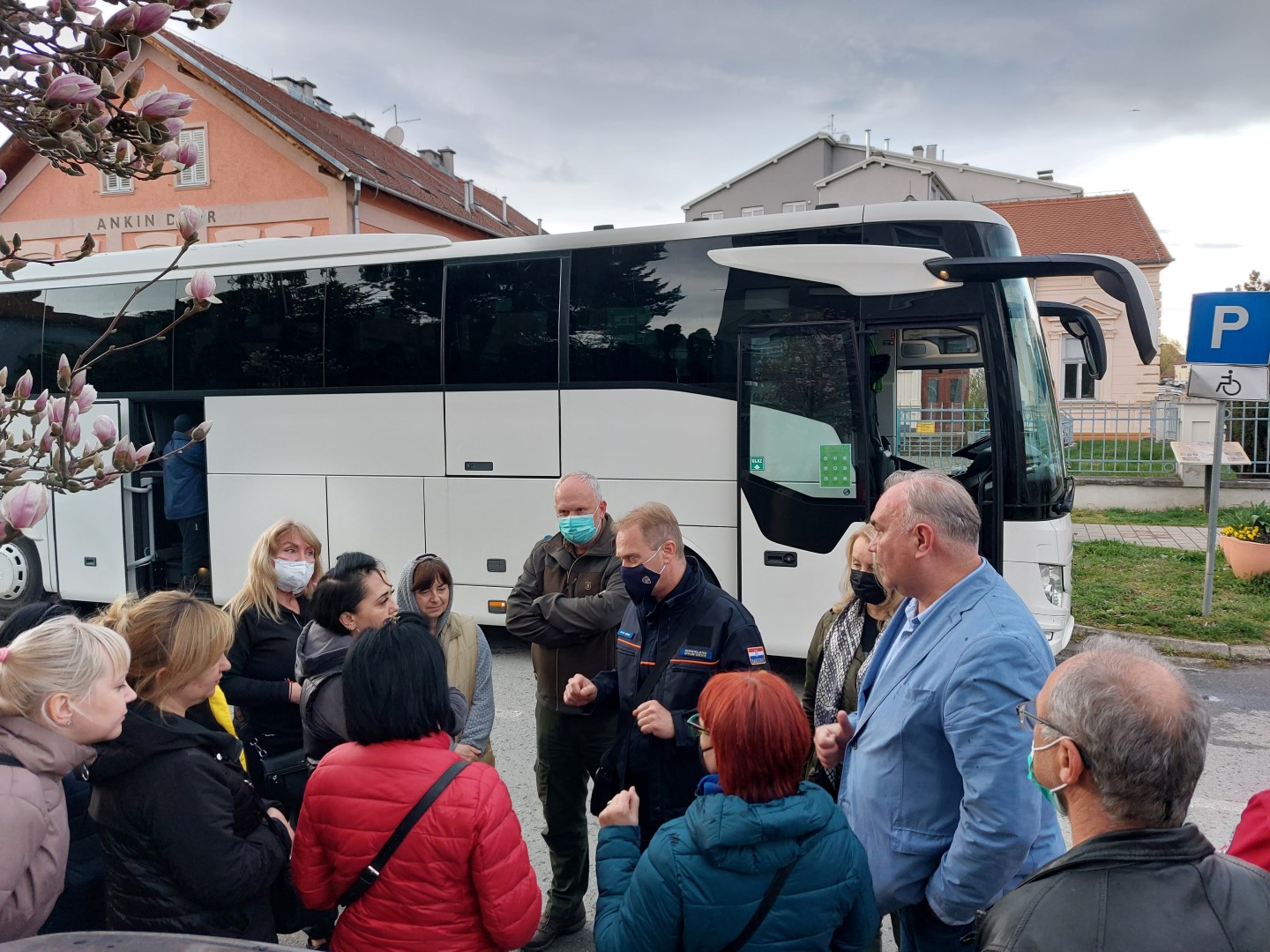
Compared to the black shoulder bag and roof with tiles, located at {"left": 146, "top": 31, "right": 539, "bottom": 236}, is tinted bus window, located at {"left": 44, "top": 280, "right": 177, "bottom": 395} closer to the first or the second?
the black shoulder bag

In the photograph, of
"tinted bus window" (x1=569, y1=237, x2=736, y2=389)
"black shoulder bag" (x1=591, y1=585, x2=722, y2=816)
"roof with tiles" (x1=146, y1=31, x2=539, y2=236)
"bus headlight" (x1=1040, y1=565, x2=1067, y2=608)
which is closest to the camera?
"black shoulder bag" (x1=591, y1=585, x2=722, y2=816)

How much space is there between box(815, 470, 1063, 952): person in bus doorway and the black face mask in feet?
1.87

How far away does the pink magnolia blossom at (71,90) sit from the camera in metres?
1.57

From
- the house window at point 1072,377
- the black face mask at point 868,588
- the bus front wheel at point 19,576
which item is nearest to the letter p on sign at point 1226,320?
the black face mask at point 868,588

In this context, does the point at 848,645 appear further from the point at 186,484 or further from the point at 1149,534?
the point at 1149,534

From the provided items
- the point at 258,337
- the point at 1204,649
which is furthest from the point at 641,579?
the point at 1204,649

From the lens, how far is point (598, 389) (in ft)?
24.5

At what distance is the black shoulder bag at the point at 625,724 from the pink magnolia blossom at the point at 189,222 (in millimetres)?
1814

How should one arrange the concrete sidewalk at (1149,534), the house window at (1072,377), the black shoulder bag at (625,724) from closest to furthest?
the black shoulder bag at (625,724)
the concrete sidewalk at (1149,534)
the house window at (1072,377)

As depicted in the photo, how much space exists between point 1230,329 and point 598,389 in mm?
5962

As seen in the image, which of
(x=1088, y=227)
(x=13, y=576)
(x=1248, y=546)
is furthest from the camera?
(x=1088, y=227)

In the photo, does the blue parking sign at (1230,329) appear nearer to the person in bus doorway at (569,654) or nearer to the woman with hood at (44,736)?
the person in bus doorway at (569,654)

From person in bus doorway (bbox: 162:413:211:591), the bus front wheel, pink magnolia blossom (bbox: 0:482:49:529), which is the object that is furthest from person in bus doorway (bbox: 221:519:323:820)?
the bus front wheel

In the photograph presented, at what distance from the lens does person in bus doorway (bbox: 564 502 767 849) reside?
286 cm
